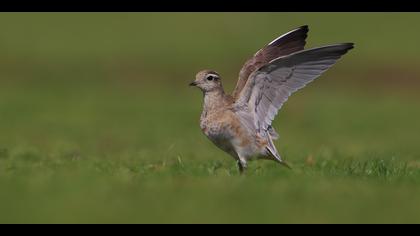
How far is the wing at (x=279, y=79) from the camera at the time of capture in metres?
11.5

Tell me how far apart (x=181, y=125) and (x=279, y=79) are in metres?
11.8

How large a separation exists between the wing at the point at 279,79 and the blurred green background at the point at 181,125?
32.5 inches

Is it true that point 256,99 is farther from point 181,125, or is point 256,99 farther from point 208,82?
point 181,125

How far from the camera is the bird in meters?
11.6

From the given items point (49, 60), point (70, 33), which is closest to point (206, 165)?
point (49, 60)

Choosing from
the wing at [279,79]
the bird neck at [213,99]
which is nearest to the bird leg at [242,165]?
the wing at [279,79]

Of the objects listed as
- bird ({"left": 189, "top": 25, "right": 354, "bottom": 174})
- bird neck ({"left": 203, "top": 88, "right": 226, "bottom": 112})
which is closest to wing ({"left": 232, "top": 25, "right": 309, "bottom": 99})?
bird ({"left": 189, "top": 25, "right": 354, "bottom": 174})

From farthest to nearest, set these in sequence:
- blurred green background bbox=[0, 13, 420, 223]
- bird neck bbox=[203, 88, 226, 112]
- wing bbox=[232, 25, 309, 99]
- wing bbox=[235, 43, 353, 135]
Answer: wing bbox=[232, 25, 309, 99], bird neck bbox=[203, 88, 226, 112], wing bbox=[235, 43, 353, 135], blurred green background bbox=[0, 13, 420, 223]

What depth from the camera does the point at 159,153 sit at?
15141 mm

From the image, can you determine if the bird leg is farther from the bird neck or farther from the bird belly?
the bird neck

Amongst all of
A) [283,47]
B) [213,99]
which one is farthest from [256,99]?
[283,47]

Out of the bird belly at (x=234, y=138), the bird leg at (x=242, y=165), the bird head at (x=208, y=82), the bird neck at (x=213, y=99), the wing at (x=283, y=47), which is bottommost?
the bird leg at (x=242, y=165)

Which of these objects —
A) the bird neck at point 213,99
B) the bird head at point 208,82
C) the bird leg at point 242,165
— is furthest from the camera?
the bird head at point 208,82

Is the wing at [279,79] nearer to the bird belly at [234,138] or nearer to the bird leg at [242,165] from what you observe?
the bird belly at [234,138]
